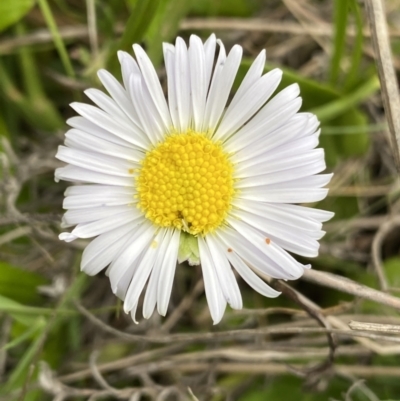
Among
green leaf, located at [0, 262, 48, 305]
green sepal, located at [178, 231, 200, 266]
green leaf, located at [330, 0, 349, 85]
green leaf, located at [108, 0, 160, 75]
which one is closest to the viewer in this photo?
green sepal, located at [178, 231, 200, 266]

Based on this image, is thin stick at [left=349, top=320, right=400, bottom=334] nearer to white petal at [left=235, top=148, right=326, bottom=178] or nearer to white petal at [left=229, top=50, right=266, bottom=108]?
white petal at [left=235, top=148, right=326, bottom=178]

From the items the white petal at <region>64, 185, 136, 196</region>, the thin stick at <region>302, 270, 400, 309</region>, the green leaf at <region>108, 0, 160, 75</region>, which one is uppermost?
the green leaf at <region>108, 0, 160, 75</region>

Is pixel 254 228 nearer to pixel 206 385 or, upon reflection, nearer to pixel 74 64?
pixel 206 385

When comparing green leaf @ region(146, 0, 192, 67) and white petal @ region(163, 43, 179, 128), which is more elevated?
green leaf @ region(146, 0, 192, 67)

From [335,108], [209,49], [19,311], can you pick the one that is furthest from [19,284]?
[335,108]

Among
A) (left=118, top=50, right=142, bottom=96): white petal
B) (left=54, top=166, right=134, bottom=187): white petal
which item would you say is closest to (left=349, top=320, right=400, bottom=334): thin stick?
(left=54, top=166, right=134, bottom=187): white petal

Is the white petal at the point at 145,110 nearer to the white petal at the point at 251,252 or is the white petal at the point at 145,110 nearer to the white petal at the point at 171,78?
the white petal at the point at 171,78

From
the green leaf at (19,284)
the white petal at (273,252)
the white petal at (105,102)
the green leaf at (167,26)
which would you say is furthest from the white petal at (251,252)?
the green leaf at (19,284)

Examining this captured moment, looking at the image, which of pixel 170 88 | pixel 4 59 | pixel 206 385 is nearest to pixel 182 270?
pixel 206 385
